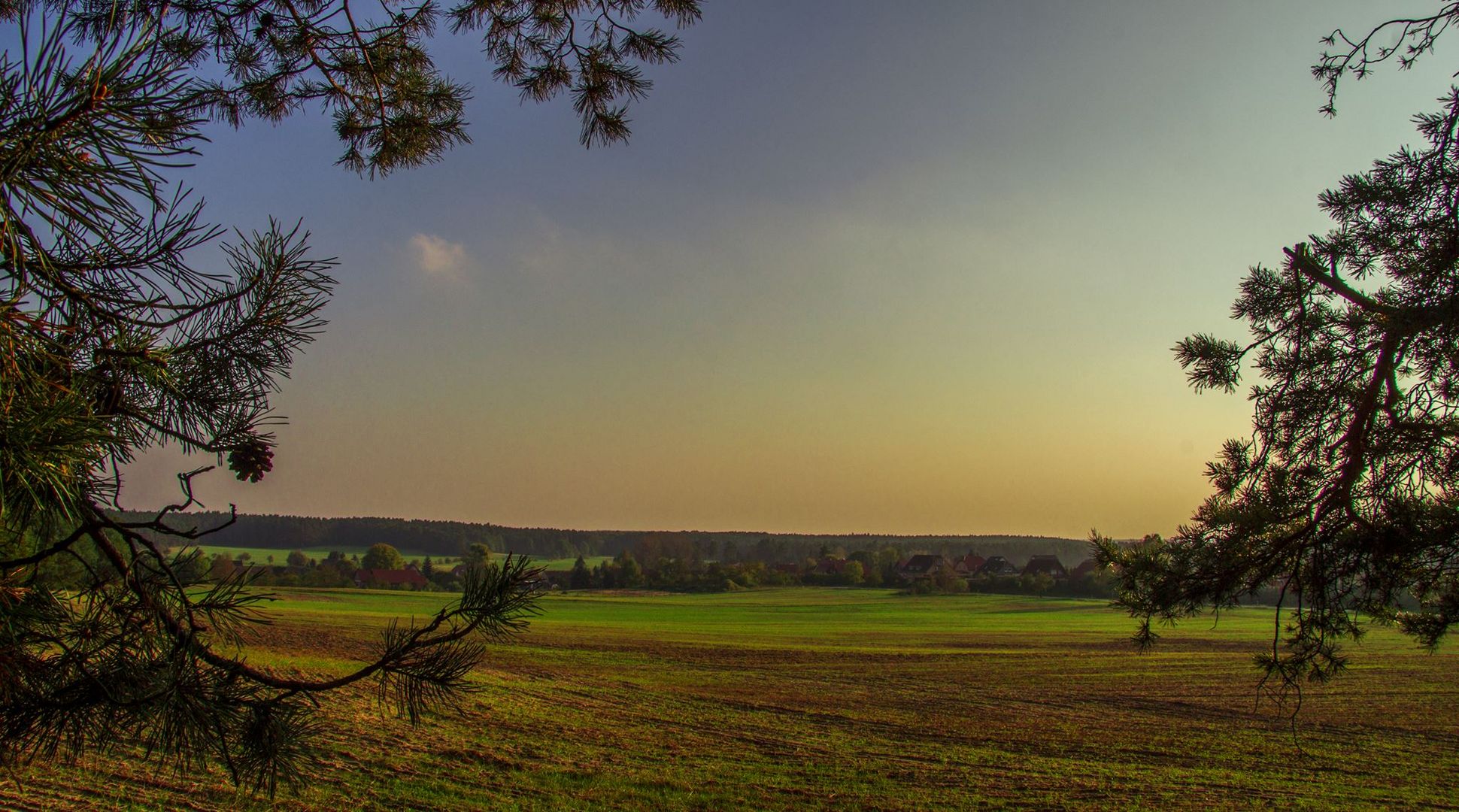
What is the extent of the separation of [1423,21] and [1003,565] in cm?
10868

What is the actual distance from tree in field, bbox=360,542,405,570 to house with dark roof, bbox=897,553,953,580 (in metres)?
56.2

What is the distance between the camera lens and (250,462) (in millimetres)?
2289

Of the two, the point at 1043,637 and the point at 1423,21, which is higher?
the point at 1423,21

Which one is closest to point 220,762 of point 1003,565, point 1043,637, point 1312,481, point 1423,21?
point 1312,481

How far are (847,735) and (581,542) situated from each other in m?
118

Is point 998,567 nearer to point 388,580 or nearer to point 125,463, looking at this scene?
point 388,580

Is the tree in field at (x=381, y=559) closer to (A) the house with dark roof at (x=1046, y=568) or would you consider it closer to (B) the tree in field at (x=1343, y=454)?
(A) the house with dark roof at (x=1046, y=568)

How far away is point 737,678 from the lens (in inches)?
1025

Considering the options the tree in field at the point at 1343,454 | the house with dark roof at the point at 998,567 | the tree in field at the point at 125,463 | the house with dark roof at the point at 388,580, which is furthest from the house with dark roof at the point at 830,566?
the tree in field at the point at 125,463

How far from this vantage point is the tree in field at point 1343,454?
3777mm

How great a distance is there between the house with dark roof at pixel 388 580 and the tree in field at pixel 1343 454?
239 feet

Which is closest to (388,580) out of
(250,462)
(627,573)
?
(627,573)

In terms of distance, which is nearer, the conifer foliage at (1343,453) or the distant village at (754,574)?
the conifer foliage at (1343,453)

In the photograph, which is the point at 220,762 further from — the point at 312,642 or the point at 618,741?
the point at 312,642
